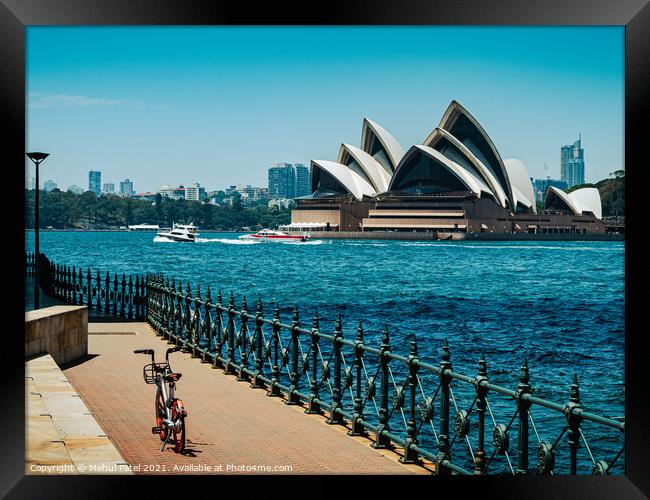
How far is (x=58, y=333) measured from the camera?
33.1 ft

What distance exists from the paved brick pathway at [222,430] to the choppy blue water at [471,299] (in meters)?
3.16

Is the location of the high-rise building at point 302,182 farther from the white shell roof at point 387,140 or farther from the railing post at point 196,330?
the railing post at point 196,330

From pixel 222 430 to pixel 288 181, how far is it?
94.4 meters

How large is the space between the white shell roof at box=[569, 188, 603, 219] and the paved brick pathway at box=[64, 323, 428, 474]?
100751 millimetres

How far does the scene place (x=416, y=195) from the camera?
99.4 m

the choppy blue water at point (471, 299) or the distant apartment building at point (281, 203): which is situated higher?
the distant apartment building at point (281, 203)

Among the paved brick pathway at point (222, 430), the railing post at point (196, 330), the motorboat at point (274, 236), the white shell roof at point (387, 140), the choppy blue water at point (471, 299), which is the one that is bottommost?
the choppy blue water at point (471, 299)

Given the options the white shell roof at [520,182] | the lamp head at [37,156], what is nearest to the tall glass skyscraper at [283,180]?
the white shell roof at [520,182]

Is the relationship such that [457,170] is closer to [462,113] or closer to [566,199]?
[462,113]

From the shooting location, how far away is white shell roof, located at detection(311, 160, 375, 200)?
96438mm

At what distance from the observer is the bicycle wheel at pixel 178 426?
570 cm
